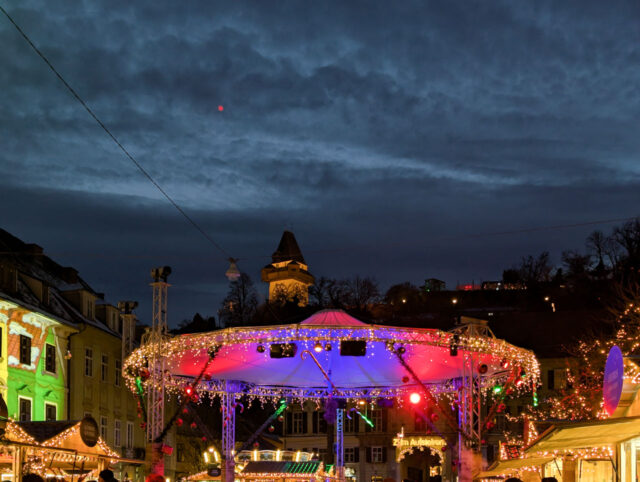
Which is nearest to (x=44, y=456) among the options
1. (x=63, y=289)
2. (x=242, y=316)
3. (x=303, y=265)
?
(x=63, y=289)

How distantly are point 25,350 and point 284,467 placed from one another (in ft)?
32.4

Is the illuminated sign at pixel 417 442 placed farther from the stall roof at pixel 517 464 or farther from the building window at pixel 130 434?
the stall roof at pixel 517 464

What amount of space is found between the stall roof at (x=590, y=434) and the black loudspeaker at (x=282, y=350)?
42.8 feet

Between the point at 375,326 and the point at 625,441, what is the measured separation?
14.9m

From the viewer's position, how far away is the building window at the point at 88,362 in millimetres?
36656

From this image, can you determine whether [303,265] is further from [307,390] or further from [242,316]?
[307,390]

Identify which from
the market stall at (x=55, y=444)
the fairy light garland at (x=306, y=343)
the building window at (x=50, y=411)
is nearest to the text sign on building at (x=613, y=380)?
the market stall at (x=55, y=444)

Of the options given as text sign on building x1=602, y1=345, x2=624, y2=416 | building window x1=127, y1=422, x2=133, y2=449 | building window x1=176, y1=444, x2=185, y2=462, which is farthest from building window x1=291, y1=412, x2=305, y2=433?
text sign on building x1=602, y1=345, x2=624, y2=416

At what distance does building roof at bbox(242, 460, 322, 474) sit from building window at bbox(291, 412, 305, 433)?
106 feet

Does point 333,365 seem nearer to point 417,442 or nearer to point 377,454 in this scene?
point 417,442

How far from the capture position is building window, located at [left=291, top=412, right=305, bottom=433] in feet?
199

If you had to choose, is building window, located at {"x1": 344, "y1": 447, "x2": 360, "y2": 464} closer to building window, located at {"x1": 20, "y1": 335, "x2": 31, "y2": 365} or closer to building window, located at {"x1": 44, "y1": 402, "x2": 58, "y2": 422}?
building window, located at {"x1": 44, "y1": 402, "x2": 58, "y2": 422}

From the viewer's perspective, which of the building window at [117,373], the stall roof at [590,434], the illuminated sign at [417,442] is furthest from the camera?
the illuminated sign at [417,442]

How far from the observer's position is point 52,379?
33656 mm
